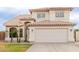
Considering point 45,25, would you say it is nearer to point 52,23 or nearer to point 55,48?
point 52,23

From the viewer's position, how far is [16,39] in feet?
56.0

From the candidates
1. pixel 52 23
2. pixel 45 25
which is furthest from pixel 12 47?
pixel 52 23

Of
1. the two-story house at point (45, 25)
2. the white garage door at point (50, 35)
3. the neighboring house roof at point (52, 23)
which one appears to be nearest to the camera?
the two-story house at point (45, 25)

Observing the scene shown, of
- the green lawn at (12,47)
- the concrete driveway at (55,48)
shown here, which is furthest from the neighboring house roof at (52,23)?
the green lawn at (12,47)

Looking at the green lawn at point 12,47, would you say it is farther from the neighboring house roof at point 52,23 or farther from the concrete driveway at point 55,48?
the neighboring house roof at point 52,23

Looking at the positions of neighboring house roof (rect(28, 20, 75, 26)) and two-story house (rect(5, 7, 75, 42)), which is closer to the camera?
two-story house (rect(5, 7, 75, 42))

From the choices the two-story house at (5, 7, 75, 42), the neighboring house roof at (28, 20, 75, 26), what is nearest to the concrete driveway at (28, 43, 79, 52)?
the two-story house at (5, 7, 75, 42)

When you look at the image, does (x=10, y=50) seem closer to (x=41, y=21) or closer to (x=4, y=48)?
(x=4, y=48)

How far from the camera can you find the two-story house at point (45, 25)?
1694cm

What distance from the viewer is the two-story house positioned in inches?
667

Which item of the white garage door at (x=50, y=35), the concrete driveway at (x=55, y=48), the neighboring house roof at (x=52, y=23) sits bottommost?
the concrete driveway at (x=55, y=48)

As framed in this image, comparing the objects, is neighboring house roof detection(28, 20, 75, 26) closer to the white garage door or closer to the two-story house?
the two-story house

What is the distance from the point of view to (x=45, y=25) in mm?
17297
